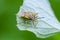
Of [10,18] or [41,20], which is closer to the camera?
[41,20]

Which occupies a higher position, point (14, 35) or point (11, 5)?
point (11, 5)

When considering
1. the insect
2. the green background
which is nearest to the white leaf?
the insect

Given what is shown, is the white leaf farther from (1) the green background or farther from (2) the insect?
(1) the green background

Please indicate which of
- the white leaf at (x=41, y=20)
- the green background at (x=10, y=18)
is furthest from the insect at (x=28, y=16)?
the green background at (x=10, y=18)

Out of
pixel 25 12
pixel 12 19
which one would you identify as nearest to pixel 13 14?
pixel 12 19

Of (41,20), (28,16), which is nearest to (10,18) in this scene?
(28,16)

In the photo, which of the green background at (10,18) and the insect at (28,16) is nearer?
the insect at (28,16)

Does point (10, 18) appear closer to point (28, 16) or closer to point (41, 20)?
point (28, 16)

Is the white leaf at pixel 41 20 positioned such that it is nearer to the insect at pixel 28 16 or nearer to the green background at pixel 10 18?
the insect at pixel 28 16

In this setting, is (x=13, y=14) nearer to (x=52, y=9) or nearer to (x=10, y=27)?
(x=10, y=27)
